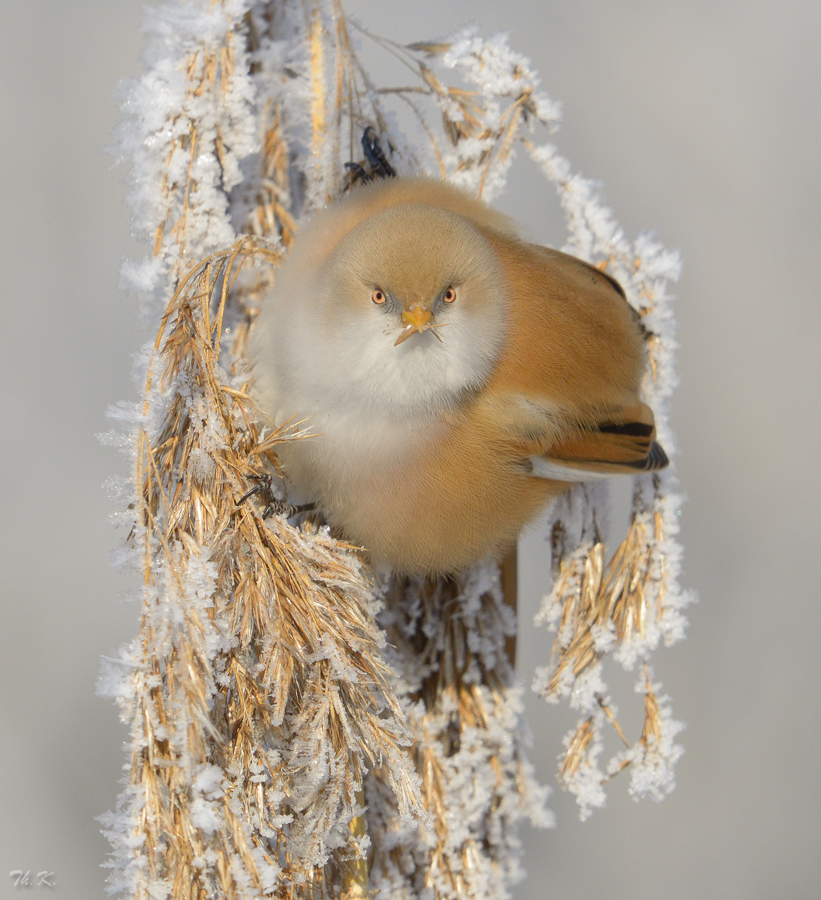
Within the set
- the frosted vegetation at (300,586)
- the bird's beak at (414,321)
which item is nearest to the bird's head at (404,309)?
the bird's beak at (414,321)

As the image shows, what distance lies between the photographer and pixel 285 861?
107 cm

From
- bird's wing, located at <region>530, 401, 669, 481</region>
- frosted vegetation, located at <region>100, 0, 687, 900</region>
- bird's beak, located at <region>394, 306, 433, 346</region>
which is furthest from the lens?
bird's wing, located at <region>530, 401, 669, 481</region>

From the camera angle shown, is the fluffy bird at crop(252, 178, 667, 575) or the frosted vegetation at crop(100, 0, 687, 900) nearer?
the frosted vegetation at crop(100, 0, 687, 900)

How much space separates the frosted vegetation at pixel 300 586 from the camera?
99cm

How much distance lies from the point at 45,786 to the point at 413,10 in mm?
2657

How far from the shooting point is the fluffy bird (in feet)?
3.89

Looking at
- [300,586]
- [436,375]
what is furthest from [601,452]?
[300,586]

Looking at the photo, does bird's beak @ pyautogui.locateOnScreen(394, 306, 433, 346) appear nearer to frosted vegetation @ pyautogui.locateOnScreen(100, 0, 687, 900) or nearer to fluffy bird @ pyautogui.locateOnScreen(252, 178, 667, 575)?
fluffy bird @ pyautogui.locateOnScreen(252, 178, 667, 575)

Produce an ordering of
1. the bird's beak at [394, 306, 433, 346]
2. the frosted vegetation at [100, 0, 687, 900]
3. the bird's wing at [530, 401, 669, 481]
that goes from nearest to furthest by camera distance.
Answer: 1. the frosted vegetation at [100, 0, 687, 900]
2. the bird's beak at [394, 306, 433, 346]
3. the bird's wing at [530, 401, 669, 481]

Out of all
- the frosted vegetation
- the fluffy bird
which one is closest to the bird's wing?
the fluffy bird

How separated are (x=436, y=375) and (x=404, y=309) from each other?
0.11 m

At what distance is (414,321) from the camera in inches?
44.5

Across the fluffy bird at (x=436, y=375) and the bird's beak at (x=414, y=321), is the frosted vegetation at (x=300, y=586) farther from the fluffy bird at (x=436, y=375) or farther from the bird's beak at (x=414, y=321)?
the bird's beak at (x=414, y=321)

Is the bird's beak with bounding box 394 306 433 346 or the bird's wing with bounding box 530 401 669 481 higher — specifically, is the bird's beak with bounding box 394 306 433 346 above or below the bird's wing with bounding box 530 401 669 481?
above
